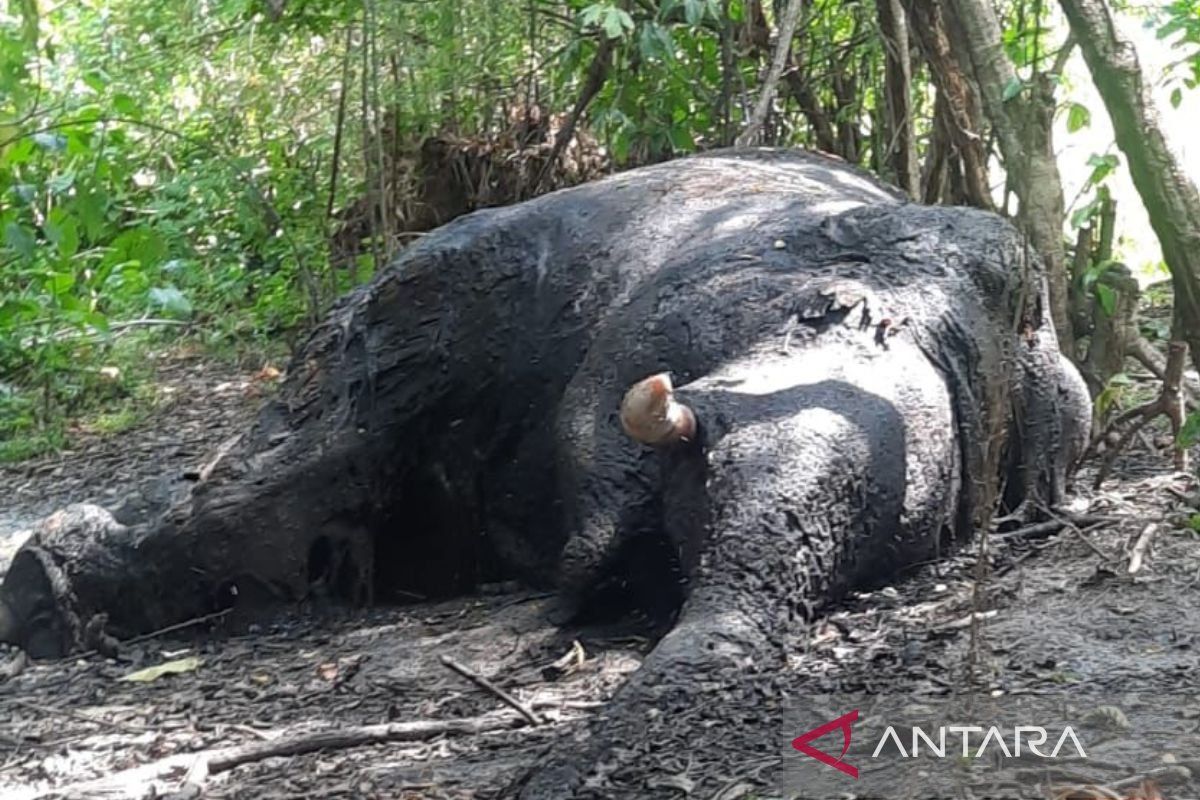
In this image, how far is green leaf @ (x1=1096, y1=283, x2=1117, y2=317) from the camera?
647cm

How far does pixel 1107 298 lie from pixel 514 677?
3171 millimetres

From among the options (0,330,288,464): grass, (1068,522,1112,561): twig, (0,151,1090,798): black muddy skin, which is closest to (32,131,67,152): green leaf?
(0,151,1090,798): black muddy skin

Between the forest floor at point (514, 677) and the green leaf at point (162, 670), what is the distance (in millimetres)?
18

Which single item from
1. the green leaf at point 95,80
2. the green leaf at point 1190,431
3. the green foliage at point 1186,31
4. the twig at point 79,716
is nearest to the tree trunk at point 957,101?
the green foliage at point 1186,31

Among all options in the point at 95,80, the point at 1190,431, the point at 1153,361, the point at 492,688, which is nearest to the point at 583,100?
the point at 95,80

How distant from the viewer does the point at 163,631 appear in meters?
5.46

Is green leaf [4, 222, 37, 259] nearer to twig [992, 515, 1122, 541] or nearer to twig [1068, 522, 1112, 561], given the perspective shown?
twig [992, 515, 1122, 541]

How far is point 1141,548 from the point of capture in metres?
4.58

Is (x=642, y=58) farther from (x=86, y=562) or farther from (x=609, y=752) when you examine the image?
(x=609, y=752)

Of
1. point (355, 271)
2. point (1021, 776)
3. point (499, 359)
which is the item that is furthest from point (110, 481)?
point (1021, 776)

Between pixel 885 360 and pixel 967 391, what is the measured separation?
0.35 meters

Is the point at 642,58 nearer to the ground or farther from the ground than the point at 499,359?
farther from the ground

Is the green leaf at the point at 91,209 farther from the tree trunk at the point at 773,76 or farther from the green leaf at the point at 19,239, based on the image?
the tree trunk at the point at 773,76

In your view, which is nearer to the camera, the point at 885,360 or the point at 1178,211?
the point at 885,360
